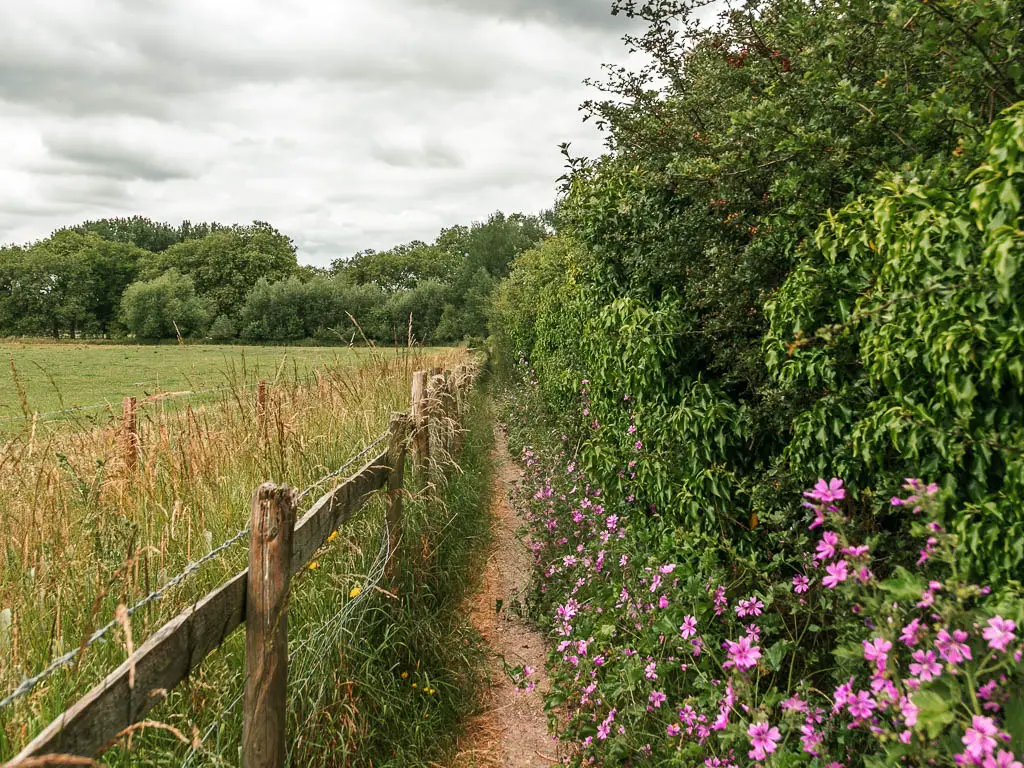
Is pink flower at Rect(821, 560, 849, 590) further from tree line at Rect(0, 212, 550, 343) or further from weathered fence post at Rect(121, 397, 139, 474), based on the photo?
tree line at Rect(0, 212, 550, 343)

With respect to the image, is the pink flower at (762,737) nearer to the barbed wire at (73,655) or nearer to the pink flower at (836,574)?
the pink flower at (836,574)

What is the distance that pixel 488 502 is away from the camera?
7.92 meters

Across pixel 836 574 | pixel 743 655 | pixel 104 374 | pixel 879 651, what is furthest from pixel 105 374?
pixel 879 651

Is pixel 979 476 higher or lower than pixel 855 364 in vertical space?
lower

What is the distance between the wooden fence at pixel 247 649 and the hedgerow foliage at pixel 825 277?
188 cm

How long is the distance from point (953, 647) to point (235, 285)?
268 ft

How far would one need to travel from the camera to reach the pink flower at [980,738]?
49.6 inches

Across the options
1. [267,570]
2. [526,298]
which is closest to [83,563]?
[267,570]

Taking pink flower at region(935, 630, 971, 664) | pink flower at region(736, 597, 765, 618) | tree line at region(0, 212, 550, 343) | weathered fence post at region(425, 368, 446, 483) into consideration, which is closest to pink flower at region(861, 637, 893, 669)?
pink flower at region(935, 630, 971, 664)

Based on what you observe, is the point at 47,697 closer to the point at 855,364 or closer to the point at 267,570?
the point at 267,570

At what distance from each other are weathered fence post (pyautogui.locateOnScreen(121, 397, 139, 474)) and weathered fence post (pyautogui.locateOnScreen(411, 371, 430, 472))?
1920 mm

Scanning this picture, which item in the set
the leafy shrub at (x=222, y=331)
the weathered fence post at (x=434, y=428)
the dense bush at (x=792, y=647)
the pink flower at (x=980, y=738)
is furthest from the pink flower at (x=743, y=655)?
the leafy shrub at (x=222, y=331)

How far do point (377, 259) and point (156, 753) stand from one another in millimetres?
100454

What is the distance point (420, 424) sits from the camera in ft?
17.4
